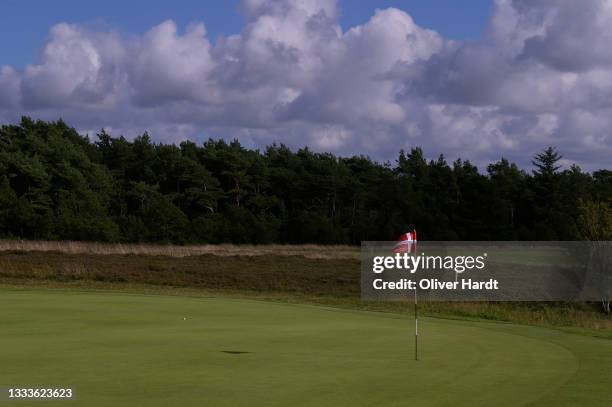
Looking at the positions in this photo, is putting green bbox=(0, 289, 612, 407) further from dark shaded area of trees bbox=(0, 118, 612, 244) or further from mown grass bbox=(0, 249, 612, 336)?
dark shaded area of trees bbox=(0, 118, 612, 244)

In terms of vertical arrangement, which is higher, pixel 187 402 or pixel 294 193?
pixel 294 193

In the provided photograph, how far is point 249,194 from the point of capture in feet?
358

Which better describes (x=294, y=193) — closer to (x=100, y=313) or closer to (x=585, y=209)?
(x=585, y=209)

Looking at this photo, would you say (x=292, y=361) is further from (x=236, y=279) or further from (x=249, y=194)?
(x=249, y=194)

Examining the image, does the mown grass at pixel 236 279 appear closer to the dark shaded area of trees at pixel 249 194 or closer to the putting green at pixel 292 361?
the putting green at pixel 292 361

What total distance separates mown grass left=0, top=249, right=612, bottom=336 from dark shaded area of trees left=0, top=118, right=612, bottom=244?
32.8m

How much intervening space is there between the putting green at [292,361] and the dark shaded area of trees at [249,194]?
64.9m

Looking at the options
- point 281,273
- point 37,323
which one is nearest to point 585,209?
point 281,273

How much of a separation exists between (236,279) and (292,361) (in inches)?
1187

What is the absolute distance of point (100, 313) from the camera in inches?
974

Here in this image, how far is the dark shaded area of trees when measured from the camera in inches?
3440

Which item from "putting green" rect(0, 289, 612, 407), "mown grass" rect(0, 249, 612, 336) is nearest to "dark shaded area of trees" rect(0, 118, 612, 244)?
"mown grass" rect(0, 249, 612, 336)

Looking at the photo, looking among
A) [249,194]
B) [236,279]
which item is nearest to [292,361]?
[236,279]

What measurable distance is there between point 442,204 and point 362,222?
38.4 ft
